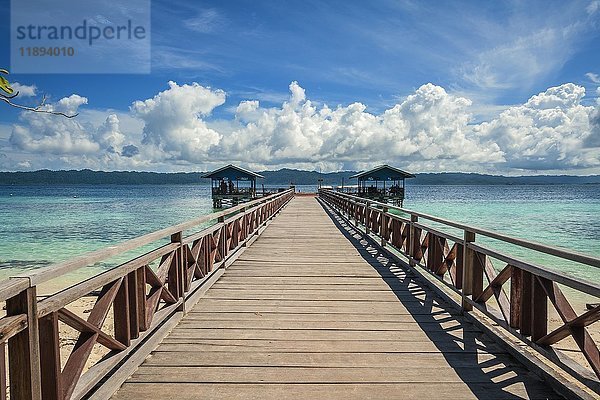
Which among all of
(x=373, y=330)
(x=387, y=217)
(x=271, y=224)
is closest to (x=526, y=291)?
(x=373, y=330)

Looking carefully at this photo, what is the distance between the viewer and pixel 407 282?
617cm

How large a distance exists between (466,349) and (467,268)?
1.05m

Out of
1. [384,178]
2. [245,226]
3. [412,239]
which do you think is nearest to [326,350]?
[412,239]

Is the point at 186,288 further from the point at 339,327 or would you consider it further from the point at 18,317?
the point at 18,317

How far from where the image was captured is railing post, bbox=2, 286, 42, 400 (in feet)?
6.41

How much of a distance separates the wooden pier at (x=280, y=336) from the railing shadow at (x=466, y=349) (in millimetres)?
14

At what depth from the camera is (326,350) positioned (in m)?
3.62

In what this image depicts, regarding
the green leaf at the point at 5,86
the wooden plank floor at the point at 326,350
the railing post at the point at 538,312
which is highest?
the green leaf at the point at 5,86

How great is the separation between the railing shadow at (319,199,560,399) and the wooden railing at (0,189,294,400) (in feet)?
7.98

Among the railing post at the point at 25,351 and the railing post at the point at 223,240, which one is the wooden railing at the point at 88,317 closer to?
the railing post at the point at 25,351

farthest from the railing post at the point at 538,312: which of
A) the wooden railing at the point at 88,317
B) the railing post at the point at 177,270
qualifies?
the railing post at the point at 177,270

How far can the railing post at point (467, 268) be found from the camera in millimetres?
4438

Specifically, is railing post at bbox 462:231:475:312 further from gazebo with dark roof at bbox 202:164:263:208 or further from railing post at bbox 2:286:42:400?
gazebo with dark roof at bbox 202:164:263:208

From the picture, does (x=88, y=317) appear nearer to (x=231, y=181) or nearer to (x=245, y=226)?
(x=245, y=226)
